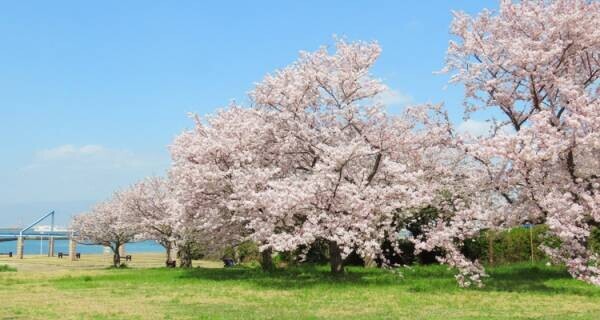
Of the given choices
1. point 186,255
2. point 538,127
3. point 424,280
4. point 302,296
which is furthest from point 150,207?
point 538,127

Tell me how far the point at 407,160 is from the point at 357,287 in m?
6.27

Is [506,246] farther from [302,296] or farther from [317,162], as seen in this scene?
[302,296]

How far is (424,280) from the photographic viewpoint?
75.2 feet

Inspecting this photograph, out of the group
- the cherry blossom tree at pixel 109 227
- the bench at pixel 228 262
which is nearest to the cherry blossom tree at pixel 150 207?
the cherry blossom tree at pixel 109 227

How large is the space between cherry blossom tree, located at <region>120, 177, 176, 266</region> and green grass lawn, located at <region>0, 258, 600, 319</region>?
9.12m

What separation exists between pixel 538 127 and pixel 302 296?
872 cm

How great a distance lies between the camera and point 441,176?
2517cm

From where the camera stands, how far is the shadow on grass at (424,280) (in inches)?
788

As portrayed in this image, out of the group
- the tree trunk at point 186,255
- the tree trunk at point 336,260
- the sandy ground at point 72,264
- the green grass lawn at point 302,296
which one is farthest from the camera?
the sandy ground at point 72,264

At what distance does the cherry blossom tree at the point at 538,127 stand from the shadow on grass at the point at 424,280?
29.2 inches

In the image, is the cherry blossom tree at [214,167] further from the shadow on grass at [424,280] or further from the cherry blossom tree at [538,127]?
the cherry blossom tree at [538,127]

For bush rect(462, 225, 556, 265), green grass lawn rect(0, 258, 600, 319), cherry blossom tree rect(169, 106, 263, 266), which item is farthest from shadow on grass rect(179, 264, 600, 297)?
bush rect(462, 225, 556, 265)

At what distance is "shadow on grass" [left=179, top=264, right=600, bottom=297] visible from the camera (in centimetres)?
2002

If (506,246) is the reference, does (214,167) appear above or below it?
above
